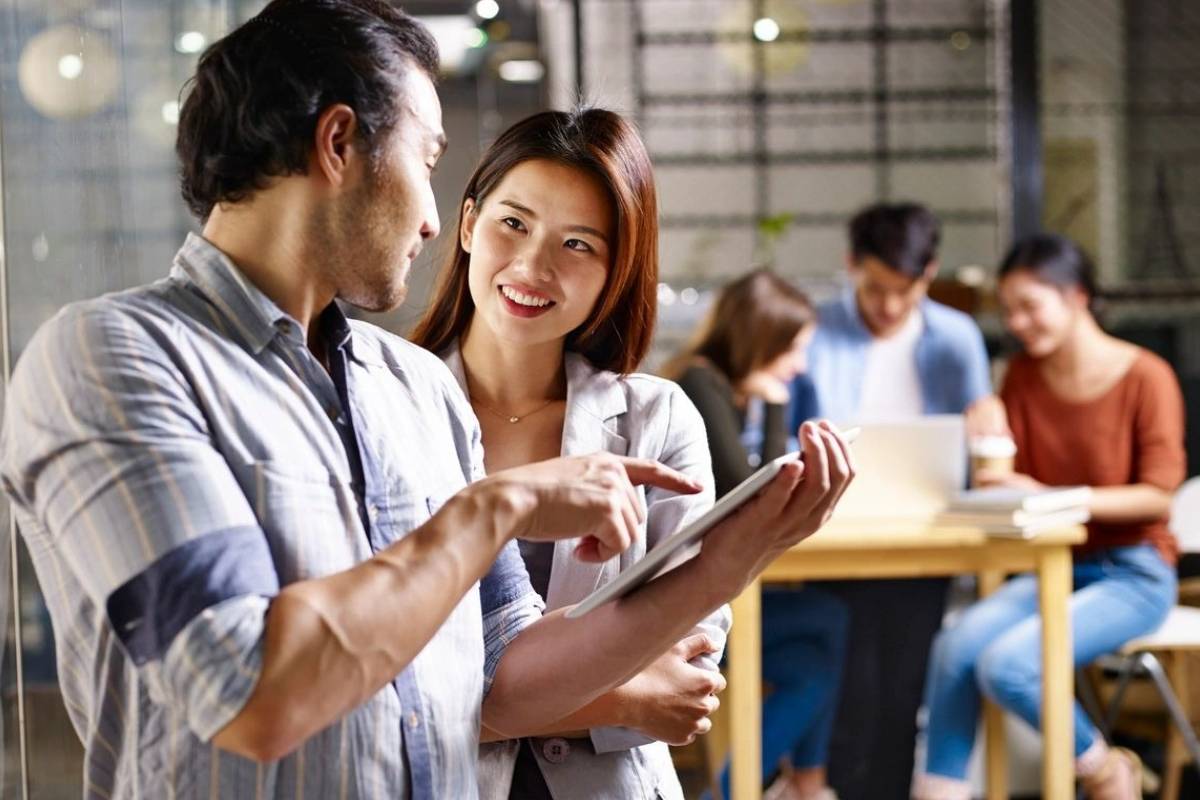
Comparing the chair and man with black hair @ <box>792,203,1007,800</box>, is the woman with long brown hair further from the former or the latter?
man with black hair @ <box>792,203,1007,800</box>

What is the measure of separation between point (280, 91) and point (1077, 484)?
3.02 m

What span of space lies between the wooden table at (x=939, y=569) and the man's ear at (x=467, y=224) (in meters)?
1.49

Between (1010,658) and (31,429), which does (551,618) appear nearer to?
(31,429)

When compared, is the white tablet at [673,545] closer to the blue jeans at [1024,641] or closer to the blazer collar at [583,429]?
the blazer collar at [583,429]

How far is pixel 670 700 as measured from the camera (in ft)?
4.77

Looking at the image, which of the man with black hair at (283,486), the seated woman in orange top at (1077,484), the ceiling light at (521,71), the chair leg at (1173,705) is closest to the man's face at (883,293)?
the seated woman in orange top at (1077,484)

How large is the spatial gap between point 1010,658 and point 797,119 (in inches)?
225

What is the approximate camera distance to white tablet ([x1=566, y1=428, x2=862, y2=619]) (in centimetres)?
121

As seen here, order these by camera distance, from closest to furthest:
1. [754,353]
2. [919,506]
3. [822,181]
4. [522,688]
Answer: [522,688] < [919,506] < [754,353] < [822,181]

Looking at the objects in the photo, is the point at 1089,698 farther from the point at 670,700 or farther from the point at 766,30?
the point at 766,30

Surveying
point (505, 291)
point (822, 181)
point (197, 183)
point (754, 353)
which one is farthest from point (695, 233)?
point (197, 183)

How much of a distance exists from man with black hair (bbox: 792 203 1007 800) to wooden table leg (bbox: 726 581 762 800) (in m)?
1.03

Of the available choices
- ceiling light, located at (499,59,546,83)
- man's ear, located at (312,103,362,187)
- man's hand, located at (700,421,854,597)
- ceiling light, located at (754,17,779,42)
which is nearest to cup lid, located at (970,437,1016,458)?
man's hand, located at (700,421,854,597)

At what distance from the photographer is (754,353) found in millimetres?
3691
